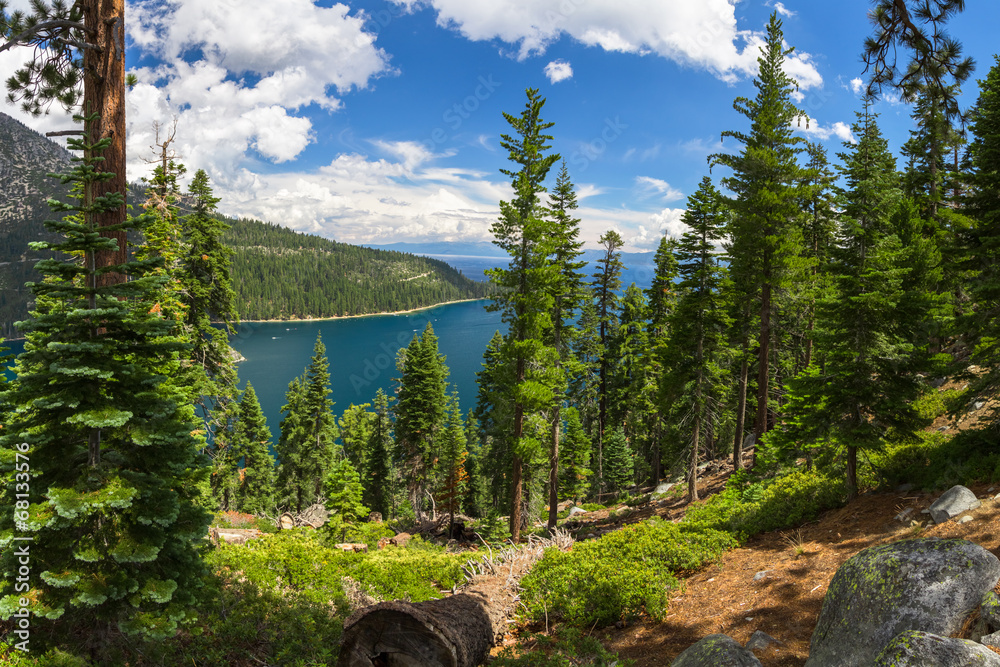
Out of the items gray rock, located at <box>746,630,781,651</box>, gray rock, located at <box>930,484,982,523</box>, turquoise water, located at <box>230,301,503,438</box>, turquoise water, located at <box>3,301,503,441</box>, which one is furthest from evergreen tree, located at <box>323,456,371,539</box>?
turquoise water, located at <box>230,301,503,438</box>

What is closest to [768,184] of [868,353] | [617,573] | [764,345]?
[764,345]

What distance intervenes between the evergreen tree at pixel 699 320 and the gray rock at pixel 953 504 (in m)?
10.9

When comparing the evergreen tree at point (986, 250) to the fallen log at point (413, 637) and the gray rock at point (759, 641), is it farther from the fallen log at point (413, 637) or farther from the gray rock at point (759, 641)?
the fallen log at point (413, 637)

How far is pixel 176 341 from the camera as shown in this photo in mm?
5766

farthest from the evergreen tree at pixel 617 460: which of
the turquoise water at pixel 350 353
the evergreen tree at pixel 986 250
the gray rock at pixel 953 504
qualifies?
the gray rock at pixel 953 504

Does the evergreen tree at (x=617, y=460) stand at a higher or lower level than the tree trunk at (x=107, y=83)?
lower

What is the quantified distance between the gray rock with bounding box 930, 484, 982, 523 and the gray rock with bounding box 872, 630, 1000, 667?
4.75 meters

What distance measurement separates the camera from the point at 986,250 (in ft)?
29.3

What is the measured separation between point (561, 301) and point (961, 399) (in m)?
13.2

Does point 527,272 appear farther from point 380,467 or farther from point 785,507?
point 380,467

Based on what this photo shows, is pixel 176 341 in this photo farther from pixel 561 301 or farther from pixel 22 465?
pixel 561 301

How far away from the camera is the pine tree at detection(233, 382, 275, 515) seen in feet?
118

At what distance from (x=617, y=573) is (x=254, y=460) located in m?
38.3

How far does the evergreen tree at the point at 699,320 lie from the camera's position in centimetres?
1762
